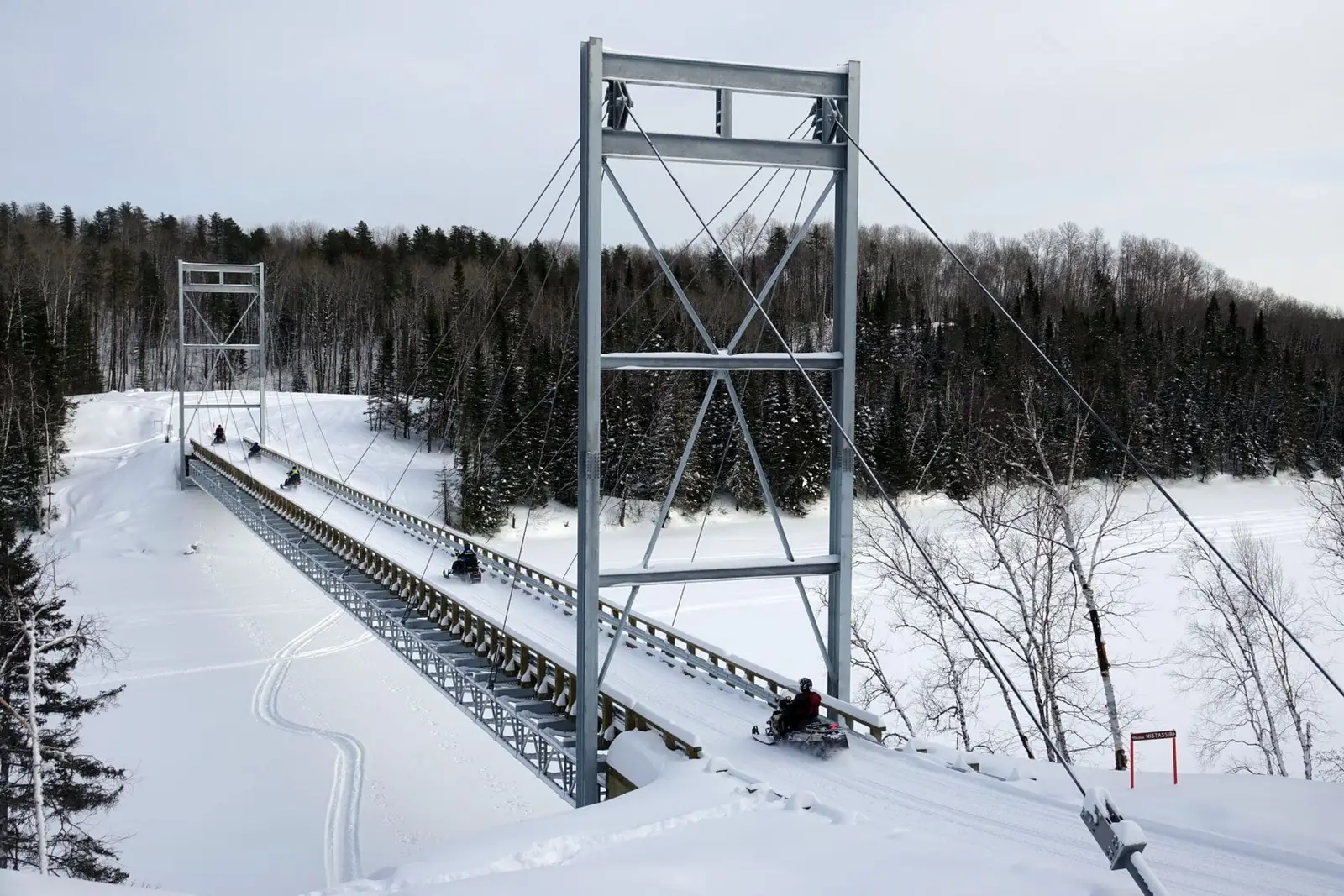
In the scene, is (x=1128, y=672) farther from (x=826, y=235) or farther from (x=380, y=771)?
(x=826, y=235)

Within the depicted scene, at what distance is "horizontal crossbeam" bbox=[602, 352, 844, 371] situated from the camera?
12.5 metres

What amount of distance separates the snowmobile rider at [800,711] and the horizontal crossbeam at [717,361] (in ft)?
11.7

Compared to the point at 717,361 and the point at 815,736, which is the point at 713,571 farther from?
the point at 717,361

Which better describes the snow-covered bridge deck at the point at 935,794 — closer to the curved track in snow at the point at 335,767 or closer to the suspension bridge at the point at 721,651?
the suspension bridge at the point at 721,651

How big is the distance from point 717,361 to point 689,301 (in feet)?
2.50

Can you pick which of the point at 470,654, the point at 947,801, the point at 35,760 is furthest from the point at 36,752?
the point at 947,801

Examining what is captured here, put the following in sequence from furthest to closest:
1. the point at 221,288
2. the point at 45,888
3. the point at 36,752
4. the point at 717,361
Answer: the point at 221,288 < the point at 36,752 < the point at 717,361 < the point at 45,888

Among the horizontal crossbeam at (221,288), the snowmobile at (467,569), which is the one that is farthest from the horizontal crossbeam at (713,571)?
the horizontal crossbeam at (221,288)

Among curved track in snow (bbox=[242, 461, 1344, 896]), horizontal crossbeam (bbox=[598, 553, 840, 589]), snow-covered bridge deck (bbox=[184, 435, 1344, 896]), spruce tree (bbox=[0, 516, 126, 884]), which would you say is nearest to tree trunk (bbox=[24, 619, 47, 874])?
spruce tree (bbox=[0, 516, 126, 884])

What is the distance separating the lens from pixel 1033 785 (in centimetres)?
1009

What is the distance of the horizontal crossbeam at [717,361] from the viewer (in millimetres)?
12492

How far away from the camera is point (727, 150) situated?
1286 cm

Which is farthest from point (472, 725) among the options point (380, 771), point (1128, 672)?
point (1128, 672)

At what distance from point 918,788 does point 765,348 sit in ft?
187
